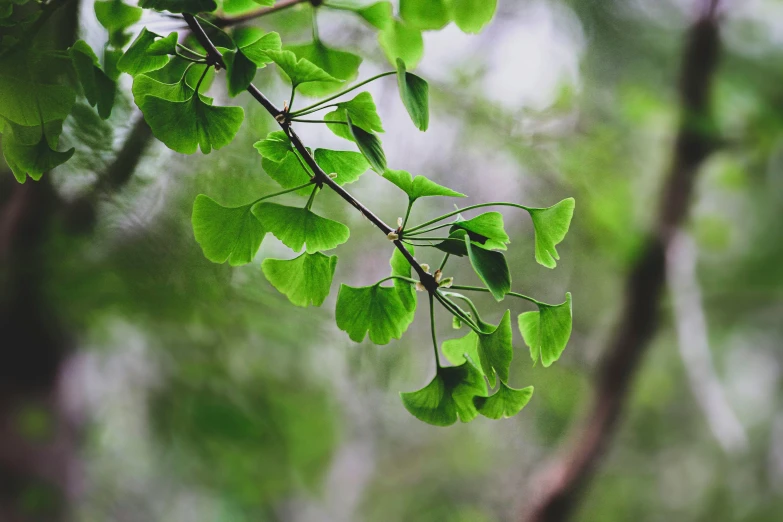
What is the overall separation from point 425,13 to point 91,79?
6.1 inches

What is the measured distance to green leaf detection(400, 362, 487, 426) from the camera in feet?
0.69

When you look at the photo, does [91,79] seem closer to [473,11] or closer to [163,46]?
[163,46]

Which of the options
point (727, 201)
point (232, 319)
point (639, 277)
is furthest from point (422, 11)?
point (727, 201)

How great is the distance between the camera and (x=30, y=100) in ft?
0.68

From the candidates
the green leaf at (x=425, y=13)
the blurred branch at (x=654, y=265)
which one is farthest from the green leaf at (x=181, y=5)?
the blurred branch at (x=654, y=265)

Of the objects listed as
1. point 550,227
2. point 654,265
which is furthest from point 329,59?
point 654,265

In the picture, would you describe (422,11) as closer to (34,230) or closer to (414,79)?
(414,79)

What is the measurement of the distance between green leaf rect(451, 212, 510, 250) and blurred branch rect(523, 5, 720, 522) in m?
0.83

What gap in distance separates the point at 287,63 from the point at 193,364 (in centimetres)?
77

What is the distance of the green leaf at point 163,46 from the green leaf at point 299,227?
66 mm

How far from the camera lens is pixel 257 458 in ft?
3.17

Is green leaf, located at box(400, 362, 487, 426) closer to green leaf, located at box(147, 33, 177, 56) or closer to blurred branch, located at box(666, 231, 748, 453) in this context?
green leaf, located at box(147, 33, 177, 56)

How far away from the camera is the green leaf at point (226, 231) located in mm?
220

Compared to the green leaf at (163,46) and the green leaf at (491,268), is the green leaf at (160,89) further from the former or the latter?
the green leaf at (491,268)
